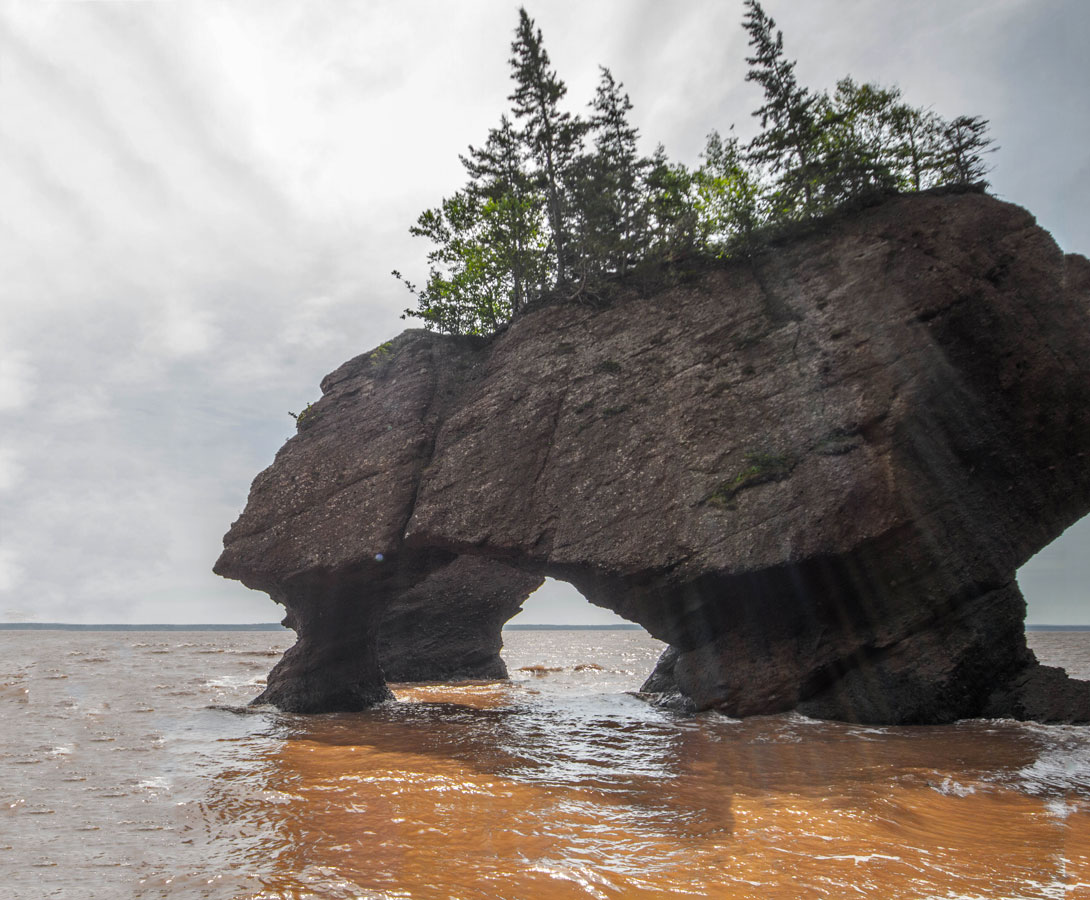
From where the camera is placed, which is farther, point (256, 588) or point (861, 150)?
A: point (256, 588)

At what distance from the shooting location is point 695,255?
722 inches

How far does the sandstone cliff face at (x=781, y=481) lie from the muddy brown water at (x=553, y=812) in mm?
1857

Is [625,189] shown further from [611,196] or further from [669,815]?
[669,815]

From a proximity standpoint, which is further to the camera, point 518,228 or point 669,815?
point 518,228

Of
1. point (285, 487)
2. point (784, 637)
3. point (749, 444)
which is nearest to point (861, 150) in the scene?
point (749, 444)

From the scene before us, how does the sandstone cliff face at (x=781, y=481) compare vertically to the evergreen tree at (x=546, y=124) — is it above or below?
below

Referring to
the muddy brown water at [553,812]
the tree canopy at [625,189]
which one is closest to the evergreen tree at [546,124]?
the tree canopy at [625,189]

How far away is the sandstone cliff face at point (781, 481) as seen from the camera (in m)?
12.8

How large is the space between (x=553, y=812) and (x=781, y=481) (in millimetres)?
8256

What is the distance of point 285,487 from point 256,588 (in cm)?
302

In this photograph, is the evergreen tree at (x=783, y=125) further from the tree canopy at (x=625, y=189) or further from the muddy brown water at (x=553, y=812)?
the muddy brown water at (x=553, y=812)

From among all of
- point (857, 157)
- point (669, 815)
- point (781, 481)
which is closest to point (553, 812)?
point (669, 815)

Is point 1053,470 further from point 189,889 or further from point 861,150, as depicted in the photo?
point 189,889

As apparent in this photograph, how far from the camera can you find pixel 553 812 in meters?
7.34
